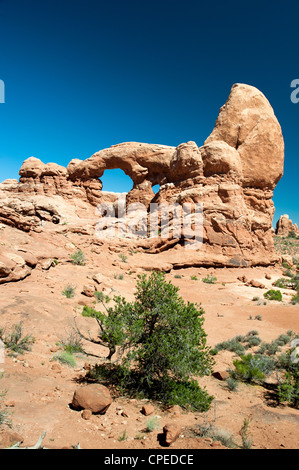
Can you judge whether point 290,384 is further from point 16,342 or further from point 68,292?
point 68,292

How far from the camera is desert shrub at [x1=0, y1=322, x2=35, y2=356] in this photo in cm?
526

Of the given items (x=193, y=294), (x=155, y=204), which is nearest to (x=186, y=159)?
(x=155, y=204)

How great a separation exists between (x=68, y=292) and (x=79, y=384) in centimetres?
501

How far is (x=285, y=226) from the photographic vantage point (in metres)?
61.6

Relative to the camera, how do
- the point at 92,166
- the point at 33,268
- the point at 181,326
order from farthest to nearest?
1. the point at 92,166
2. the point at 33,268
3. the point at 181,326

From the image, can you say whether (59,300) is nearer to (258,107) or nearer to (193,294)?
(193,294)

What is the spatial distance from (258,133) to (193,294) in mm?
15110

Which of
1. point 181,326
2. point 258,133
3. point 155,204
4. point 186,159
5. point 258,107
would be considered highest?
point 258,107

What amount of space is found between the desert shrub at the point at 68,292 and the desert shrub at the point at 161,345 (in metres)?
4.40

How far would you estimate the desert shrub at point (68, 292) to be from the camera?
30.6 ft

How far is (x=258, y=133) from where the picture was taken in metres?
20.7

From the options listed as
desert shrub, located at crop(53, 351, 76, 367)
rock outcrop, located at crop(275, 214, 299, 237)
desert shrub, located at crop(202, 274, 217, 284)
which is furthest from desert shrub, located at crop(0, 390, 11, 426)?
rock outcrop, located at crop(275, 214, 299, 237)

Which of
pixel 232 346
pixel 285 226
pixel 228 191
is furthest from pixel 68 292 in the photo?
pixel 285 226

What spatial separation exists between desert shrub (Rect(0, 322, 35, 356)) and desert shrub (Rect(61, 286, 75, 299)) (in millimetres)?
3488
